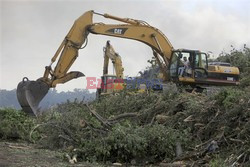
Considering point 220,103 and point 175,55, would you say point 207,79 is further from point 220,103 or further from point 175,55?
point 220,103

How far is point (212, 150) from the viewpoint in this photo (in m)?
6.66

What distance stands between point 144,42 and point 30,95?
4.58 m

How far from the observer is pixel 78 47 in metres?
13.6

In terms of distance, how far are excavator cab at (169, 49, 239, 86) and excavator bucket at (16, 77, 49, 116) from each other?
4.40 metres

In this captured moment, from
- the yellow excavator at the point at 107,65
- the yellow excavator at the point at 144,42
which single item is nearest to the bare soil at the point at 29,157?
the yellow excavator at the point at 144,42

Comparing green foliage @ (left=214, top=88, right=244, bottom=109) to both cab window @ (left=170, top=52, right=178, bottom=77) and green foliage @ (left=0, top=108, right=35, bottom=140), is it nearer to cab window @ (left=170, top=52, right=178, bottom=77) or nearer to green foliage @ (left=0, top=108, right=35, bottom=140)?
green foliage @ (left=0, top=108, right=35, bottom=140)

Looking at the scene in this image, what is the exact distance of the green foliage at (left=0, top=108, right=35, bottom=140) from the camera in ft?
32.3

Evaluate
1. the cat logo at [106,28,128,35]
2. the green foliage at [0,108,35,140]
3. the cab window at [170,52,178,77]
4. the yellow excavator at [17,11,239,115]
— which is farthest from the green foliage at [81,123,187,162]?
the cat logo at [106,28,128,35]

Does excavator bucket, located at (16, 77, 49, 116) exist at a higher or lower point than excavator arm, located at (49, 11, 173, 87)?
lower

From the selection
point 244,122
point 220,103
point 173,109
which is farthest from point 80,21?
point 244,122

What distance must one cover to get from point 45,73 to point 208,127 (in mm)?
7054

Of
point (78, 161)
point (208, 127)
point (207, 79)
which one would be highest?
point (207, 79)

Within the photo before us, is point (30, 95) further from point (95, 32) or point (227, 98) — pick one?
point (227, 98)

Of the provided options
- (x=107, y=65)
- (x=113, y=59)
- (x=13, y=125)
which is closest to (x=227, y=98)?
(x=13, y=125)
